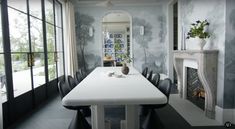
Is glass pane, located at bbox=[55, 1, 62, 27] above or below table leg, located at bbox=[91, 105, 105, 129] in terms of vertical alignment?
above

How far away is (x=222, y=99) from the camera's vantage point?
306cm

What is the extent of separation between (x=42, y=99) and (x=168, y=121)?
9.68ft

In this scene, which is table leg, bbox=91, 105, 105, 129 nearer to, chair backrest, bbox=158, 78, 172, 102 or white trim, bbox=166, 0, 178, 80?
chair backrest, bbox=158, 78, 172, 102

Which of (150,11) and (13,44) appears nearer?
(13,44)

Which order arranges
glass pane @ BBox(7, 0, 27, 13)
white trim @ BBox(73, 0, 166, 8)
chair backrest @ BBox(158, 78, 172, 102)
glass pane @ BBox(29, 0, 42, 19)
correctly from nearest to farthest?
1. chair backrest @ BBox(158, 78, 172, 102)
2. glass pane @ BBox(7, 0, 27, 13)
3. glass pane @ BBox(29, 0, 42, 19)
4. white trim @ BBox(73, 0, 166, 8)

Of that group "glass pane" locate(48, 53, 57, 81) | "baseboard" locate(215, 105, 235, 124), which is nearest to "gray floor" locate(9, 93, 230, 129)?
"baseboard" locate(215, 105, 235, 124)

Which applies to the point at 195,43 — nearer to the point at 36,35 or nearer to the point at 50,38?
the point at 36,35

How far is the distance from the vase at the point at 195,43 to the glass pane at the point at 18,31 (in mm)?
3352

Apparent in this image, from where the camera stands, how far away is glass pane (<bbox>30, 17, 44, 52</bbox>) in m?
4.09

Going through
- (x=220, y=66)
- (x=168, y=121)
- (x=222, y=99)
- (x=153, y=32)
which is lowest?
(x=168, y=121)

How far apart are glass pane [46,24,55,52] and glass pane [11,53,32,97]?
1310 mm

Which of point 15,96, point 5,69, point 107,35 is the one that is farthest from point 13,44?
point 107,35

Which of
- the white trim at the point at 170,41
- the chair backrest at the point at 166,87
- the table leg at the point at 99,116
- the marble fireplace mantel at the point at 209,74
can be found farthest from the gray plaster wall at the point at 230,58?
the white trim at the point at 170,41

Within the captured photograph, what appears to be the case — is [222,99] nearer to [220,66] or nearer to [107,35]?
[220,66]
